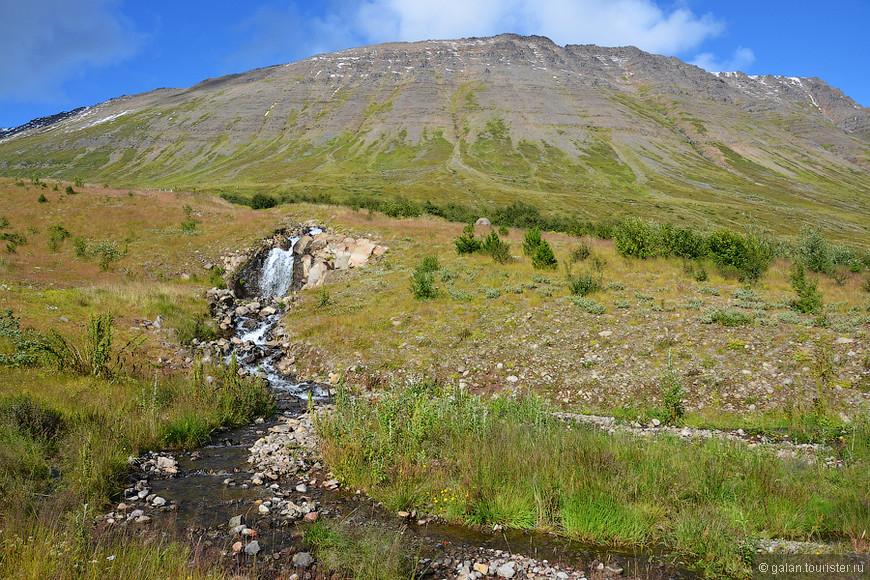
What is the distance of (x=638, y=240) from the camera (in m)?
26.9

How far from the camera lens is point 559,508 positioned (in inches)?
284

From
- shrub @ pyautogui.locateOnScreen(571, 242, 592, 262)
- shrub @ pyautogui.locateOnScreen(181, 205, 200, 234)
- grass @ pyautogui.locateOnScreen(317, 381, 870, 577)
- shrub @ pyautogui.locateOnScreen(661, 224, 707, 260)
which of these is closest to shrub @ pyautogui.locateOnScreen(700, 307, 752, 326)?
grass @ pyautogui.locateOnScreen(317, 381, 870, 577)

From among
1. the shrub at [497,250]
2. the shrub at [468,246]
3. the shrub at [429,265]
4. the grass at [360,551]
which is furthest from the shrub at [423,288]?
the grass at [360,551]

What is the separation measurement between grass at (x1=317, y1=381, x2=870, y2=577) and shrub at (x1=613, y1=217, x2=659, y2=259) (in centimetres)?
1844

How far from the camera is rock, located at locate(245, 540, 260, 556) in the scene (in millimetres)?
6275

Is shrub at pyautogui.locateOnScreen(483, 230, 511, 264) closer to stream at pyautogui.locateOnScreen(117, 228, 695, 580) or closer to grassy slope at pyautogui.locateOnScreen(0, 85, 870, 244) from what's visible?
stream at pyautogui.locateOnScreen(117, 228, 695, 580)

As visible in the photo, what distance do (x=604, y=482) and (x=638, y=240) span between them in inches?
904

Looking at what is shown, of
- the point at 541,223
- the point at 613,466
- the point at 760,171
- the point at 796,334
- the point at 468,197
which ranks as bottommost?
the point at 613,466

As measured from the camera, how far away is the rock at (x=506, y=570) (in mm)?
5953

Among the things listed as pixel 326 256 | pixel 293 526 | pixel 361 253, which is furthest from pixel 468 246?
pixel 293 526

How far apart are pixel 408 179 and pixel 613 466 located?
123 meters

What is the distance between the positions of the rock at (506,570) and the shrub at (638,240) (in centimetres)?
2412

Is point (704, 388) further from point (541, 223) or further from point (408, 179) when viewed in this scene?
point (408, 179)

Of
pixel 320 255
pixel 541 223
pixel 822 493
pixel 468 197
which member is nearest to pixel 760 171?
pixel 468 197
